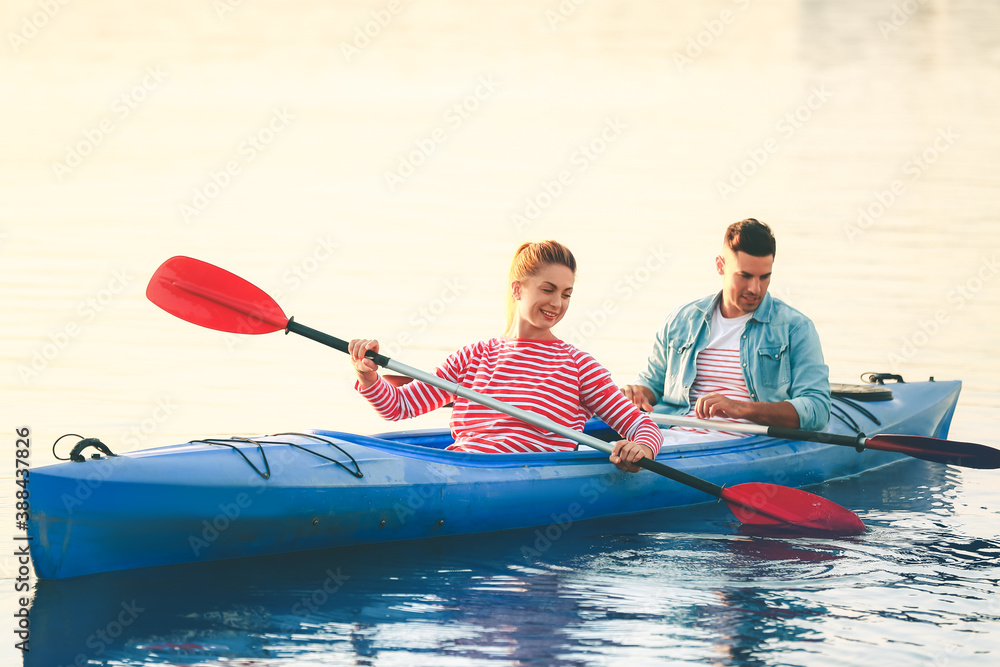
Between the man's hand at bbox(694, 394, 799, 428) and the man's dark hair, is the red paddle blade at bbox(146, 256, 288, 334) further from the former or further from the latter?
the man's dark hair

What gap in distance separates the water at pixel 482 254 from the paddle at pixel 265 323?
5.5 inches

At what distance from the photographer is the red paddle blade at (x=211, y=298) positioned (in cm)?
536

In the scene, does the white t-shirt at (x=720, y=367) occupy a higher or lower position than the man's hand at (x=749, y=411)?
higher

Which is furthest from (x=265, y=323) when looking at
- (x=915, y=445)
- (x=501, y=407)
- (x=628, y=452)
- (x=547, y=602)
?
(x=915, y=445)

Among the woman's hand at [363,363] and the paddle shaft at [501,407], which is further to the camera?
the paddle shaft at [501,407]

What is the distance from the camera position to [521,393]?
5211mm

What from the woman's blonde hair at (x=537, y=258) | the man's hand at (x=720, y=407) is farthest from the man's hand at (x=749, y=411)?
the woman's blonde hair at (x=537, y=258)

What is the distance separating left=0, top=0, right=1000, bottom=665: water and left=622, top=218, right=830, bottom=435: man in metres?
0.51

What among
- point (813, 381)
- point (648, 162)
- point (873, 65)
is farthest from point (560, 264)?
point (873, 65)

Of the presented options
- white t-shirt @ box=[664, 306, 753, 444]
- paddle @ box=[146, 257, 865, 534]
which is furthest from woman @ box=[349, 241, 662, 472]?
white t-shirt @ box=[664, 306, 753, 444]

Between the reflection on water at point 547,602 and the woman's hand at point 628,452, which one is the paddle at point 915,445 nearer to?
the reflection on water at point 547,602

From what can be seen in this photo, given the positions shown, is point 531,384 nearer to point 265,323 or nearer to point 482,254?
point 265,323

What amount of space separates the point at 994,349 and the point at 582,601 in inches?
225

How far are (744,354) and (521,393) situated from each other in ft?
4.16
